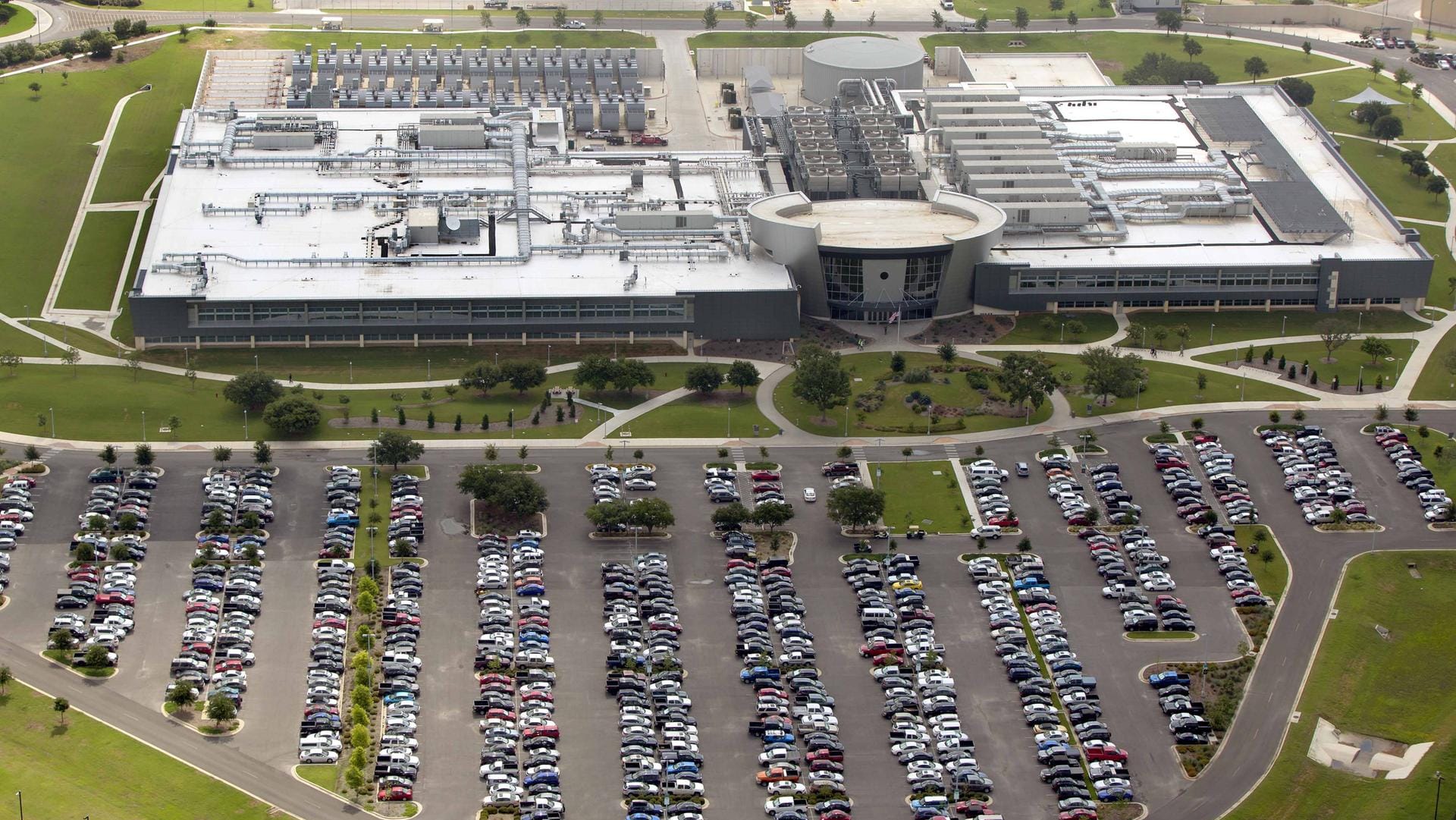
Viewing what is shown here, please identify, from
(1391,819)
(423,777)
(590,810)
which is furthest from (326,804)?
Answer: (1391,819)

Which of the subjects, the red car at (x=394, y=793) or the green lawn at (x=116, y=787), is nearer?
the green lawn at (x=116, y=787)

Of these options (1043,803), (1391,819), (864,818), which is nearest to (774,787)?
(864,818)

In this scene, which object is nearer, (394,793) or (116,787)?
(116,787)

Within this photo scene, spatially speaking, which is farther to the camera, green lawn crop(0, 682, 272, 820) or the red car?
the red car

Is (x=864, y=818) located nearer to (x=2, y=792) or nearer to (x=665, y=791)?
(x=665, y=791)

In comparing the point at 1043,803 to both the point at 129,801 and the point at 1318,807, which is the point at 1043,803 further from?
the point at 129,801
